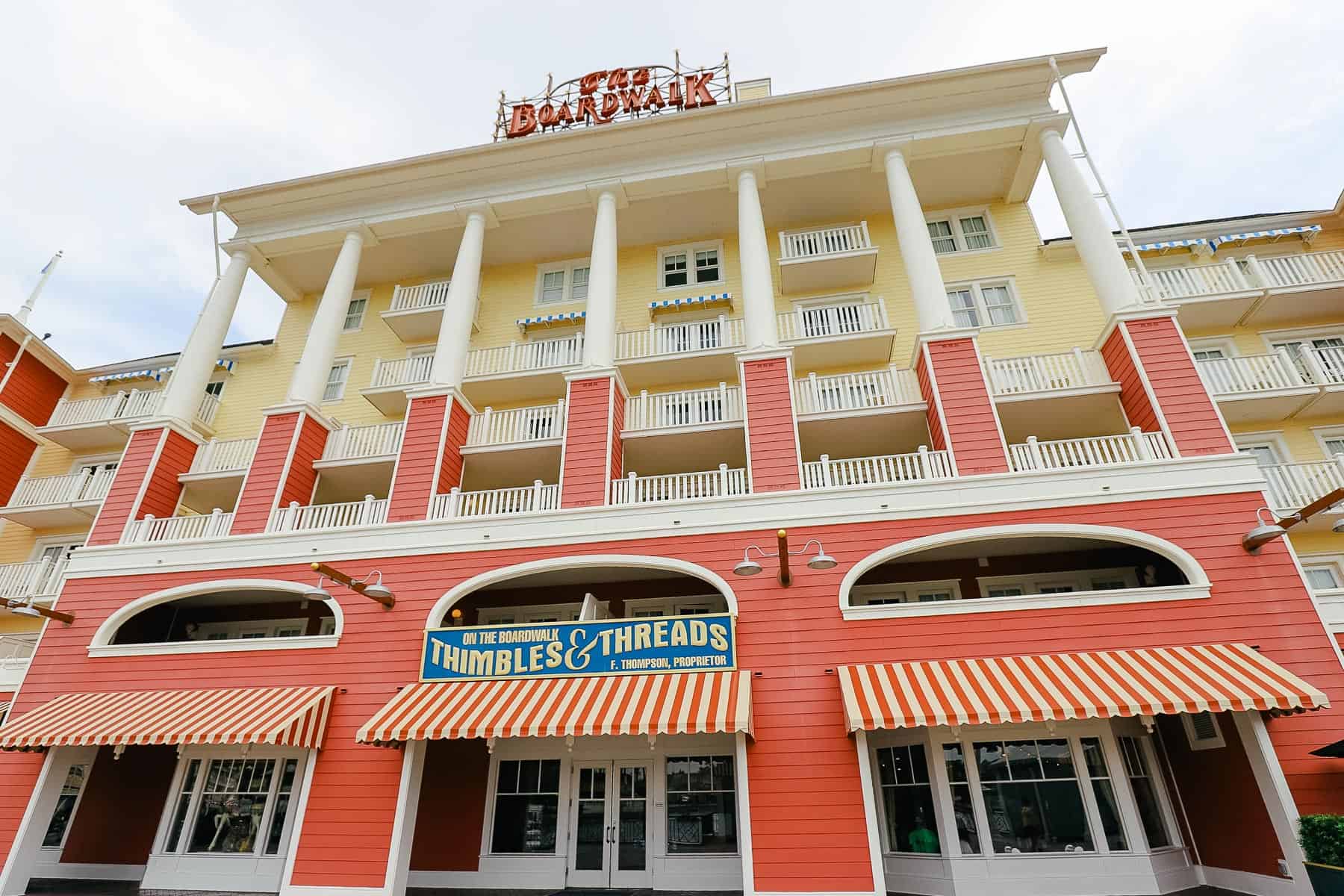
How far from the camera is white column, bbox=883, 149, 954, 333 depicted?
48.3ft

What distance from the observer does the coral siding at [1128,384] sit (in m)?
12.9

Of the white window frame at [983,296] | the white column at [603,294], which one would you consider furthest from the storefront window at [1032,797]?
the white column at [603,294]

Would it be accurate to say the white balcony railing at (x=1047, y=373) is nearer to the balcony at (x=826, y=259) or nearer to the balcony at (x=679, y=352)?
the balcony at (x=826, y=259)

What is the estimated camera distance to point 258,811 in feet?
44.7

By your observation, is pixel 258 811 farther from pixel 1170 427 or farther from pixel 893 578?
pixel 1170 427

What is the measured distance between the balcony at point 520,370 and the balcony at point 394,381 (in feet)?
4.65

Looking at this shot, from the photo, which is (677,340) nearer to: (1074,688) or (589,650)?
(589,650)

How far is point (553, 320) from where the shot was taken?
19000mm

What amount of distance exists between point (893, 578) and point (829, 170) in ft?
37.1

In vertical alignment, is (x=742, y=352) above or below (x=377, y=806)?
above

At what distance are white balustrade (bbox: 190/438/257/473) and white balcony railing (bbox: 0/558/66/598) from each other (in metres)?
5.93

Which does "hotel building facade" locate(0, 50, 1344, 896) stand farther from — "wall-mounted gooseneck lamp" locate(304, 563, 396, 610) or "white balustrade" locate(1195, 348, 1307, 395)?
"wall-mounted gooseneck lamp" locate(304, 563, 396, 610)

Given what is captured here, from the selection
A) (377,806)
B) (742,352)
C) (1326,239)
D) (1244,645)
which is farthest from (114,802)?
(1326,239)

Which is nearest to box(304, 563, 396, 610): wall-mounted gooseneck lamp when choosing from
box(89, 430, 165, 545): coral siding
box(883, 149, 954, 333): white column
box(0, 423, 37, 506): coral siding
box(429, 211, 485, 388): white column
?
box(429, 211, 485, 388): white column
